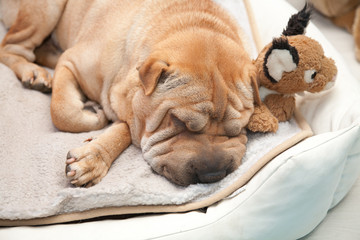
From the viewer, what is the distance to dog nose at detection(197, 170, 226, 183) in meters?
1.81

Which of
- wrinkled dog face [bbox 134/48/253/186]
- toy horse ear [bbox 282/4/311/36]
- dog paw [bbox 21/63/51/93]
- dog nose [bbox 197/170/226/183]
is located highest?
toy horse ear [bbox 282/4/311/36]

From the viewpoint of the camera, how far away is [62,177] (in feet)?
6.60

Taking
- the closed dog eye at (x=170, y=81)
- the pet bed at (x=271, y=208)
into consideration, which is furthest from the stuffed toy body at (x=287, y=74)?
the closed dog eye at (x=170, y=81)

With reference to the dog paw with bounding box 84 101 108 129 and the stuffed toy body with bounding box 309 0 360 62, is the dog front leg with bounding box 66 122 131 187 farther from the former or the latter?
the stuffed toy body with bounding box 309 0 360 62

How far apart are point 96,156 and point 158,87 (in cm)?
51

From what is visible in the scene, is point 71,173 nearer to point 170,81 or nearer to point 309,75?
point 170,81

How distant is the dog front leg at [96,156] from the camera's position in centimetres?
192

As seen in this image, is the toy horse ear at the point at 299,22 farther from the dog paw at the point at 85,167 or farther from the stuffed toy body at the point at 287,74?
the dog paw at the point at 85,167

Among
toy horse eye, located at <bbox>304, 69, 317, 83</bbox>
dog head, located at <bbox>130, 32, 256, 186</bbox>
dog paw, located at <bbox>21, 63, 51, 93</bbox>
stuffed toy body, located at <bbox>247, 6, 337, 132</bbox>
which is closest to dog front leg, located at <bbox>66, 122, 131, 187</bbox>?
dog head, located at <bbox>130, 32, 256, 186</bbox>

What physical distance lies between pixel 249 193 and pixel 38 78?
1832 millimetres

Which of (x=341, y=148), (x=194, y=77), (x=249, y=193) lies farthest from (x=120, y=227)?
(x=341, y=148)

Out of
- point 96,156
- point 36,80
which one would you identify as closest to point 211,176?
point 96,156

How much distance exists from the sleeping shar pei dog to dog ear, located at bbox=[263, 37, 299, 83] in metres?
0.10

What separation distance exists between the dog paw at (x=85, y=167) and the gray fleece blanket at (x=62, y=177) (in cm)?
5
